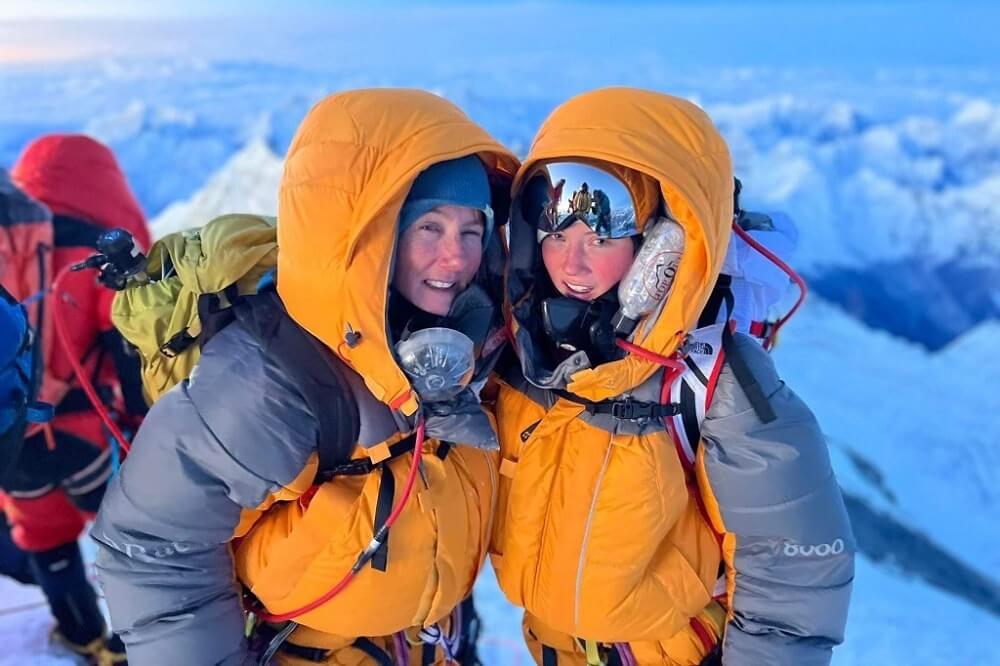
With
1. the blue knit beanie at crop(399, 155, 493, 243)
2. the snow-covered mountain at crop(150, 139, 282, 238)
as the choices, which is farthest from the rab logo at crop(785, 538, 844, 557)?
the snow-covered mountain at crop(150, 139, 282, 238)

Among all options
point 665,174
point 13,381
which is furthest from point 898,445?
point 13,381

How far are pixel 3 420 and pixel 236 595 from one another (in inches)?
31.0

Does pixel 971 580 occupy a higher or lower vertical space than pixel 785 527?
lower

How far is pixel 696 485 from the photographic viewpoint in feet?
6.40

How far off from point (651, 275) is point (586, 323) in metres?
0.23

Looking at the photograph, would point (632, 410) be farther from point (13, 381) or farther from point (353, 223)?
point (13, 381)

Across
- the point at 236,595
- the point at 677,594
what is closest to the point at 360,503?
the point at 236,595

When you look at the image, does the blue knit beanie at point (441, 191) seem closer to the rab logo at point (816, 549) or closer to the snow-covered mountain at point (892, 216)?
the rab logo at point (816, 549)

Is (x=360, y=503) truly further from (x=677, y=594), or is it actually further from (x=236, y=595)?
(x=677, y=594)

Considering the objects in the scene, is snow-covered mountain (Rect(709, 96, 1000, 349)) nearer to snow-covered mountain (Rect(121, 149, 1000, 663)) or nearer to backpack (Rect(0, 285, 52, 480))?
snow-covered mountain (Rect(121, 149, 1000, 663))

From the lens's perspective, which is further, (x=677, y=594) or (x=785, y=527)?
(x=677, y=594)

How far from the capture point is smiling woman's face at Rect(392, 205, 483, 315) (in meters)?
1.80

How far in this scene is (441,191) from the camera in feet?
5.88

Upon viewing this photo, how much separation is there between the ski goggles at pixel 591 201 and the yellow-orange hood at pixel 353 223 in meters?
0.32
